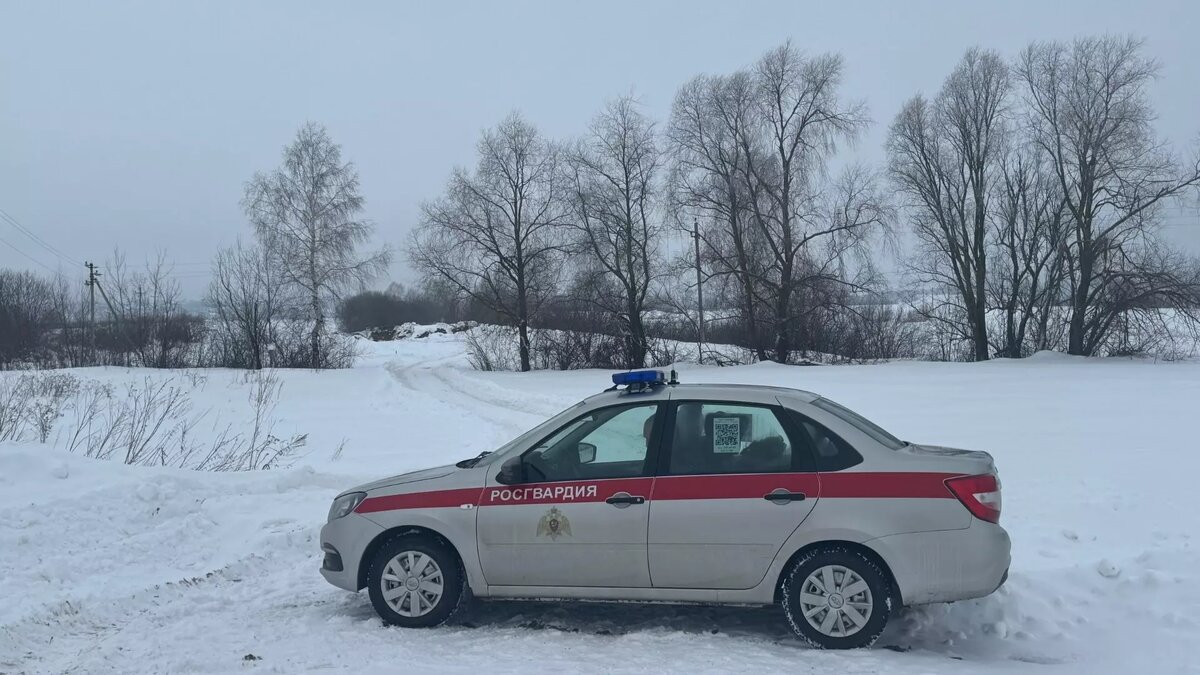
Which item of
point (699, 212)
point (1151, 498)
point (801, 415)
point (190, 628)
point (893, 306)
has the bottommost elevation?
point (190, 628)

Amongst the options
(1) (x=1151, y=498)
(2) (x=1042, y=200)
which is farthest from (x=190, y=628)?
(2) (x=1042, y=200)

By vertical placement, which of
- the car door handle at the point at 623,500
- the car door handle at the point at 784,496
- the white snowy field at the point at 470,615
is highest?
the car door handle at the point at 784,496

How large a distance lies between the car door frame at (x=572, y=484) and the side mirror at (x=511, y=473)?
0.03 meters

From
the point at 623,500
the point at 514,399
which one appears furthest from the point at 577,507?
the point at 514,399

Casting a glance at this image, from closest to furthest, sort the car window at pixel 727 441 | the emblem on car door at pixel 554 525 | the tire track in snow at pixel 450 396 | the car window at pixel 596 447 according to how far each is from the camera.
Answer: the car window at pixel 727 441 < the emblem on car door at pixel 554 525 < the car window at pixel 596 447 < the tire track in snow at pixel 450 396

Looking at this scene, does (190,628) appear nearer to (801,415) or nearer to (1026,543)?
(801,415)

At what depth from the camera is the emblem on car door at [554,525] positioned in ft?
17.4

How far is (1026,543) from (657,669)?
3.86 meters

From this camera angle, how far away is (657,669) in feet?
15.2

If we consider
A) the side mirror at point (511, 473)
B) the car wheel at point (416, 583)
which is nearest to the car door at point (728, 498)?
the side mirror at point (511, 473)

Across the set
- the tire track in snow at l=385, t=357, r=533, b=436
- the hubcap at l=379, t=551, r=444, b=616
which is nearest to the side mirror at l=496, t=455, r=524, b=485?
the hubcap at l=379, t=551, r=444, b=616

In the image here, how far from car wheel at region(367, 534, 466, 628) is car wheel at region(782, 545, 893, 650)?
7.00 ft

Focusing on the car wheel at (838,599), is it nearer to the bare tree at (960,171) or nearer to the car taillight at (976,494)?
the car taillight at (976,494)

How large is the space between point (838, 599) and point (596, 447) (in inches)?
67.8
